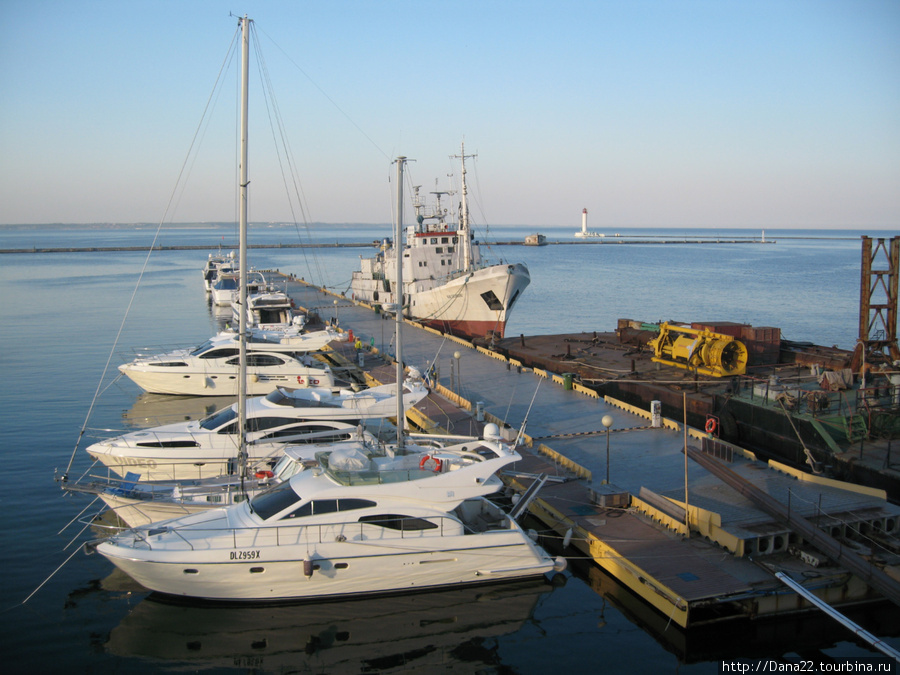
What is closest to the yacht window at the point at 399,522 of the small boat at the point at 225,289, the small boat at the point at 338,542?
the small boat at the point at 338,542

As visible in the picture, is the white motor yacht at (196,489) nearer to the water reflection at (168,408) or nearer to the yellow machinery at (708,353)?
the water reflection at (168,408)

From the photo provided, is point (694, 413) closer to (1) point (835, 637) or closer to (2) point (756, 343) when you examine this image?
(2) point (756, 343)

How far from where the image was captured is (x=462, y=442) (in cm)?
1366

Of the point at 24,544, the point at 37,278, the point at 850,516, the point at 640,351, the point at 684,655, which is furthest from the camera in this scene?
the point at 37,278

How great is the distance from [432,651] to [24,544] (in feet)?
28.7

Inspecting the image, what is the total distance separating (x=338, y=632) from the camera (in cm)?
1054

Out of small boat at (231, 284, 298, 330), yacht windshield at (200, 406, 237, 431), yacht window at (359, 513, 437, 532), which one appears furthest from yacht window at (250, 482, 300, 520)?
small boat at (231, 284, 298, 330)

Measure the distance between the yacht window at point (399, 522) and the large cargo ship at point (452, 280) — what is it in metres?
23.8

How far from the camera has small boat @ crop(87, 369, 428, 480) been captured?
50.6 ft

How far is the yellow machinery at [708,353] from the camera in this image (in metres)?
23.1

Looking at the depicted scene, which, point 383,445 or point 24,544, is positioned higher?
point 383,445

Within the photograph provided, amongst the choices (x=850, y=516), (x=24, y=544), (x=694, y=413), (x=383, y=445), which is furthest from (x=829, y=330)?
(x=24, y=544)

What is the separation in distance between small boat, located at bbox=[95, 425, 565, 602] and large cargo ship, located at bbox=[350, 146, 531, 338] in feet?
77.5

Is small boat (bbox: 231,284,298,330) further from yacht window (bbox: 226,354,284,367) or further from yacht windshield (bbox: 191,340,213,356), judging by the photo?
yacht window (bbox: 226,354,284,367)
